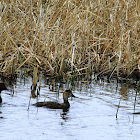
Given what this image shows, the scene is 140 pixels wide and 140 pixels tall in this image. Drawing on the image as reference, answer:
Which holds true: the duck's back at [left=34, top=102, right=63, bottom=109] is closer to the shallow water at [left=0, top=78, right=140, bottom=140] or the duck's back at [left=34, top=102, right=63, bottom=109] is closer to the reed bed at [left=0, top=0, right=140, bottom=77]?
the shallow water at [left=0, top=78, right=140, bottom=140]

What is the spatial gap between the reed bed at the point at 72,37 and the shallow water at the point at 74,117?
83 cm

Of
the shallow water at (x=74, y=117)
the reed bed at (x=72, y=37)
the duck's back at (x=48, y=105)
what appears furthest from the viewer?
the reed bed at (x=72, y=37)

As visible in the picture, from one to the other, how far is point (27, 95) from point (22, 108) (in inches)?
34.8

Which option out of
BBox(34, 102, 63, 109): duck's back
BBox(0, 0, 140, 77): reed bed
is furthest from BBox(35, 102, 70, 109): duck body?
BBox(0, 0, 140, 77): reed bed

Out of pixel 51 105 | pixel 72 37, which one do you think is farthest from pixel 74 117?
pixel 72 37

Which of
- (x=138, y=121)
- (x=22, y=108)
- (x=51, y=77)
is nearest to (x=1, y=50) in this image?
(x=51, y=77)

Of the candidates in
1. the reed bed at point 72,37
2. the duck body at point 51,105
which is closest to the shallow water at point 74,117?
the duck body at point 51,105

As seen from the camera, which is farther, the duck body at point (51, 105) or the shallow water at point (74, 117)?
the duck body at point (51, 105)

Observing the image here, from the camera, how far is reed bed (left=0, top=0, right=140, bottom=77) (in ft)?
34.0

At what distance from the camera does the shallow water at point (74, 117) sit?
21.5 ft

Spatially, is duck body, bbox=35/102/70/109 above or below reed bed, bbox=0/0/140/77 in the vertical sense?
below

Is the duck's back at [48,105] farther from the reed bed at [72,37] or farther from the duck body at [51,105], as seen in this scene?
the reed bed at [72,37]

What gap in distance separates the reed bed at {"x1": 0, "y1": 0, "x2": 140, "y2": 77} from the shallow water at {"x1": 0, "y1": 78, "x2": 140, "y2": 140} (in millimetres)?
826

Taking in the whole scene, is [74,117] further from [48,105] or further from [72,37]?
[72,37]
